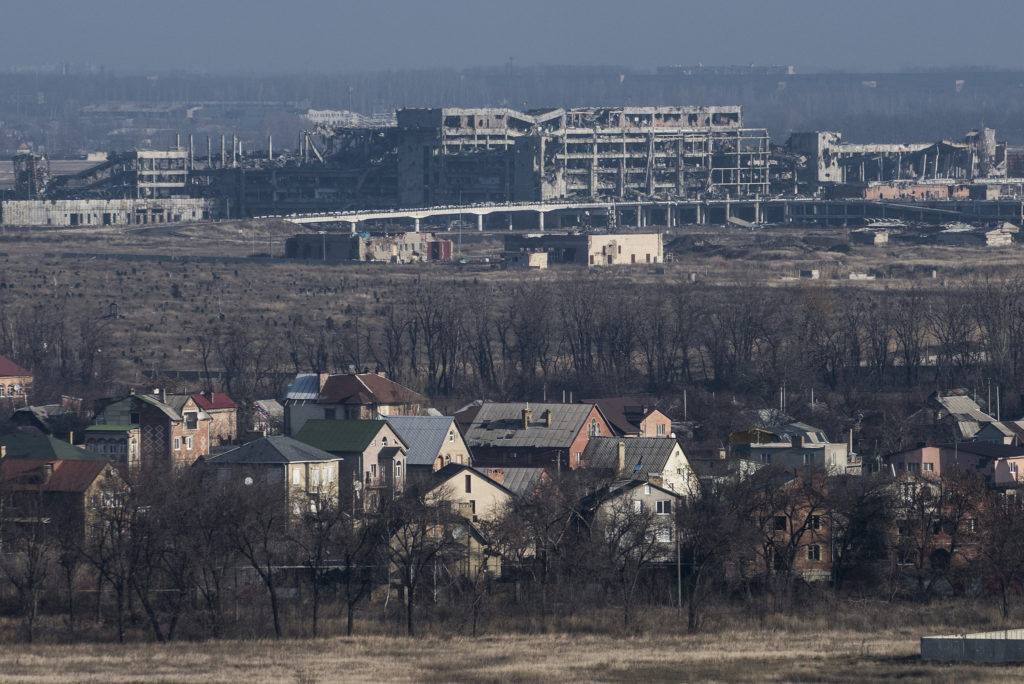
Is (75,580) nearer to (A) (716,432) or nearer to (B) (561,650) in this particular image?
(B) (561,650)

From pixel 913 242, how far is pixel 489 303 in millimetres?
40021

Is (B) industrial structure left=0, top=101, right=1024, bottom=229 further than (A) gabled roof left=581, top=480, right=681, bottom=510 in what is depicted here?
Yes

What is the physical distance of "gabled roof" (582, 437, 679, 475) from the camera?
48.8m

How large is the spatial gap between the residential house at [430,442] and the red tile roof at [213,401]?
18.2 feet

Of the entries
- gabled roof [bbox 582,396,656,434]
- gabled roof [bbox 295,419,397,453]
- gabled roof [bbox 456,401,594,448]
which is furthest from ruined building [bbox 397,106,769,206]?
gabled roof [bbox 295,419,397,453]

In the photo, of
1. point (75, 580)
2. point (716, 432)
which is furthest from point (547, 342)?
point (75, 580)

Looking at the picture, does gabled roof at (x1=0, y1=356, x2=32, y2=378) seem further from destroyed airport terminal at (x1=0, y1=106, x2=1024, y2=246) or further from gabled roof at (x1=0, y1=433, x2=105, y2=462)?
destroyed airport terminal at (x1=0, y1=106, x2=1024, y2=246)

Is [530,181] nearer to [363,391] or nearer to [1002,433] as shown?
[363,391]

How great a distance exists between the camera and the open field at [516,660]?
113 ft

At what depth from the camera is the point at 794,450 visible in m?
51.3

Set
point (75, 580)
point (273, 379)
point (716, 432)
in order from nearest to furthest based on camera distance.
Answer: point (75, 580) < point (716, 432) < point (273, 379)

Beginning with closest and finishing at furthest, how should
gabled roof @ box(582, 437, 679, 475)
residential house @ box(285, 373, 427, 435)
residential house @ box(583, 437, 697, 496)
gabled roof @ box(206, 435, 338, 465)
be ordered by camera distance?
gabled roof @ box(206, 435, 338, 465)
residential house @ box(583, 437, 697, 496)
gabled roof @ box(582, 437, 679, 475)
residential house @ box(285, 373, 427, 435)

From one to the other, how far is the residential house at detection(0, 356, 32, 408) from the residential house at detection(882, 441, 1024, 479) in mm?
23020

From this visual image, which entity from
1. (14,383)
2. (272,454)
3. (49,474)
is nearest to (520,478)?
(272,454)
